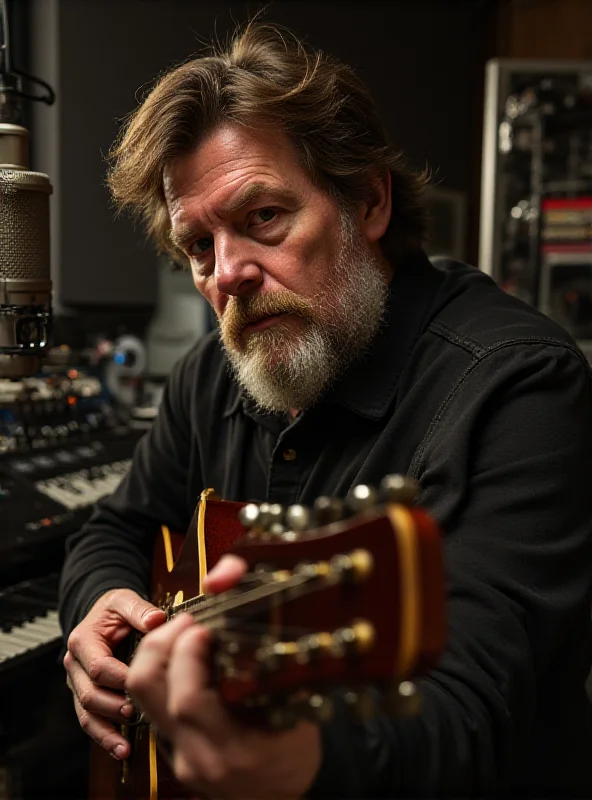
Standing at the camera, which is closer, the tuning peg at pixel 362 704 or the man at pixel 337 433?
the tuning peg at pixel 362 704

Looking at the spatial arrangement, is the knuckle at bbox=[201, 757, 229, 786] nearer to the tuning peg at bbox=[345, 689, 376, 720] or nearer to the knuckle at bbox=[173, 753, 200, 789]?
the knuckle at bbox=[173, 753, 200, 789]

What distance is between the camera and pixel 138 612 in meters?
1.29

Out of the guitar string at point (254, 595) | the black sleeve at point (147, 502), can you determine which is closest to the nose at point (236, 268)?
the black sleeve at point (147, 502)

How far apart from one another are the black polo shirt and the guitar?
0.15m

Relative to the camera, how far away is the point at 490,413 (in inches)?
42.2

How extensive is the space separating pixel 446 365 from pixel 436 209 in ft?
8.88

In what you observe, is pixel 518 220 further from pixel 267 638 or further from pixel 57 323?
pixel 267 638

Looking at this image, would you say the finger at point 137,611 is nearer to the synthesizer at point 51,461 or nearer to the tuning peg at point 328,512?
the synthesizer at point 51,461

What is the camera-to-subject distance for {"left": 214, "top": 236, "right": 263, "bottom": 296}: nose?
1282 millimetres

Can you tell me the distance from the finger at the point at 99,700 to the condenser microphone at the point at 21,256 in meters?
0.50

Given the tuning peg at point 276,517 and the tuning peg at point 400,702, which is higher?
the tuning peg at point 276,517

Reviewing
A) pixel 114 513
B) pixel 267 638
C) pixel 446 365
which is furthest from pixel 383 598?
pixel 114 513

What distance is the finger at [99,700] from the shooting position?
4.00 feet

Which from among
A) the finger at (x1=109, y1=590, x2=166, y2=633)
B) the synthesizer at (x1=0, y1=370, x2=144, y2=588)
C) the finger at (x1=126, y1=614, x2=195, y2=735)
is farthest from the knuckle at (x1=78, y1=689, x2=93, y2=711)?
the finger at (x1=126, y1=614, x2=195, y2=735)
